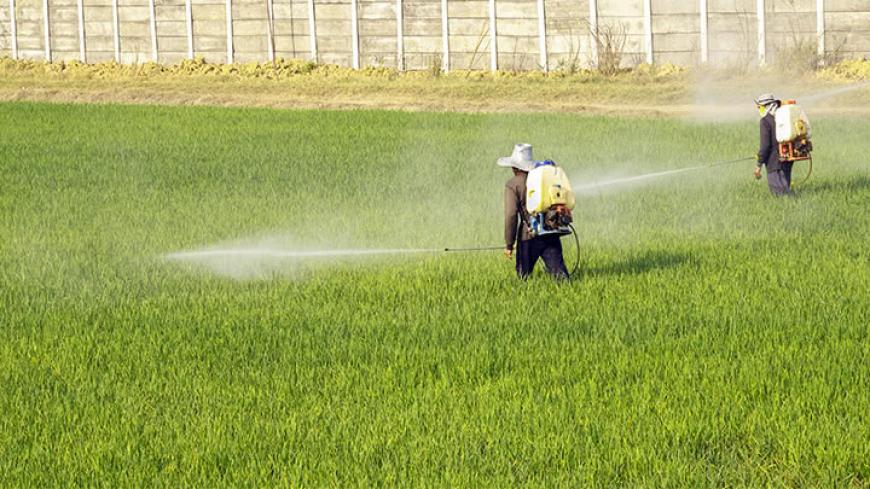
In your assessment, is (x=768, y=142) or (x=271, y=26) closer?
(x=768, y=142)

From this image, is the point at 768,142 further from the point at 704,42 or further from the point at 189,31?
the point at 189,31

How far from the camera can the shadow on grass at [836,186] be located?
1873 centimetres

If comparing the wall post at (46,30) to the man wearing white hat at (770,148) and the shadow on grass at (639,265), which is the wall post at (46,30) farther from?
the shadow on grass at (639,265)

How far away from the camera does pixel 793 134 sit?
1703 cm

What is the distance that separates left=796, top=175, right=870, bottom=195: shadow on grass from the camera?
61.5ft

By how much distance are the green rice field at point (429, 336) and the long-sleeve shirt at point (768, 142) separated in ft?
1.94

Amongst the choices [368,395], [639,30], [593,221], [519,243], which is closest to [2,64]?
[639,30]

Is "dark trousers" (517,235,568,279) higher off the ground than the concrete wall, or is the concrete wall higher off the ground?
the concrete wall

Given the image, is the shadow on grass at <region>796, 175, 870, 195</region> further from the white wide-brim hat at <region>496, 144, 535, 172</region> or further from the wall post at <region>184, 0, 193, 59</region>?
the wall post at <region>184, 0, 193, 59</region>

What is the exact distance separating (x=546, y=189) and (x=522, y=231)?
0.75 meters

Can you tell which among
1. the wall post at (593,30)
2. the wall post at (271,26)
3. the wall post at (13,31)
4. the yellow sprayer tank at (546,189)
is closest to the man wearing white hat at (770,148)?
the yellow sprayer tank at (546,189)

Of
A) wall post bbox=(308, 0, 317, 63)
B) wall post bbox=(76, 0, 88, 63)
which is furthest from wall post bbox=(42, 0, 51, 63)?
wall post bbox=(308, 0, 317, 63)

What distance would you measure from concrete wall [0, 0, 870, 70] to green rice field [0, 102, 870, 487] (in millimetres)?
12105

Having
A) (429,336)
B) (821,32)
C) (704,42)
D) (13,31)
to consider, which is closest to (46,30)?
(13,31)
